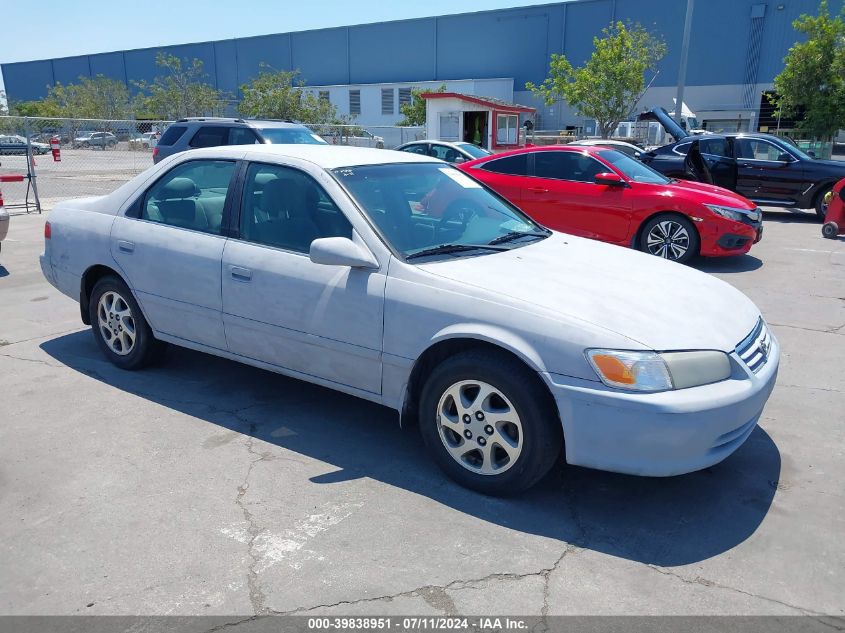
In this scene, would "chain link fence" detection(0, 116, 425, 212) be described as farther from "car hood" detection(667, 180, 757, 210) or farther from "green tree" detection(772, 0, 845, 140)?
"green tree" detection(772, 0, 845, 140)

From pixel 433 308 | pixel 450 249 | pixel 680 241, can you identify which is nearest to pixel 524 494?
pixel 433 308

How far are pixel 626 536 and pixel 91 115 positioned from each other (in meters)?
58.3

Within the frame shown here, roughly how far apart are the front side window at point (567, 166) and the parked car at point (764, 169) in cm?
460

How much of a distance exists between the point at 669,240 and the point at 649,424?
21.9 ft

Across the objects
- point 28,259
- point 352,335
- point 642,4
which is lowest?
point 28,259

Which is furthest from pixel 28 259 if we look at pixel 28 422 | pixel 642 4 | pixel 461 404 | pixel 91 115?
pixel 91 115

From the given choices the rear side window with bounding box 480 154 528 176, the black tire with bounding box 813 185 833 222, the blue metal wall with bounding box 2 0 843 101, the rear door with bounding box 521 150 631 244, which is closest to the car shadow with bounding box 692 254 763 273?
the rear door with bounding box 521 150 631 244

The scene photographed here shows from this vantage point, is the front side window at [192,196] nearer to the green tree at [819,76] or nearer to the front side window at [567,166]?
the front side window at [567,166]

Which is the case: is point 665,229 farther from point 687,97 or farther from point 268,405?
point 687,97

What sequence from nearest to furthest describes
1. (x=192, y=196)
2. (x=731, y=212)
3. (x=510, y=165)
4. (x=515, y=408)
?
(x=515, y=408) < (x=192, y=196) < (x=731, y=212) < (x=510, y=165)

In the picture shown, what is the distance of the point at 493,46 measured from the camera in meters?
50.0

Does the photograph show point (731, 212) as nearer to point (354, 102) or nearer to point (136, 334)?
point (136, 334)

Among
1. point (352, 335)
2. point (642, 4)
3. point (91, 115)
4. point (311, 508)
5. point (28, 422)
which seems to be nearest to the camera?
point (311, 508)

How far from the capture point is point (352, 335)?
3.74m
